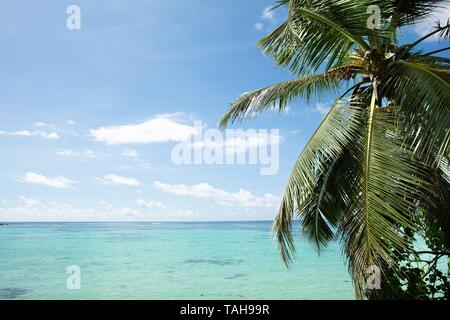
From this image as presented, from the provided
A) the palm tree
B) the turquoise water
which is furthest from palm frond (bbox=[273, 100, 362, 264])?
the turquoise water

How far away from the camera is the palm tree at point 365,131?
4.52 metres

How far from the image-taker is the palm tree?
14.8 feet

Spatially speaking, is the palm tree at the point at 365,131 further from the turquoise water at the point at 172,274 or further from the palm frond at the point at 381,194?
the turquoise water at the point at 172,274

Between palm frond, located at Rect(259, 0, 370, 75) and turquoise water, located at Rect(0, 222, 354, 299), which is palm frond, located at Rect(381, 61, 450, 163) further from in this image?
turquoise water, located at Rect(0, 222, 354, 299)

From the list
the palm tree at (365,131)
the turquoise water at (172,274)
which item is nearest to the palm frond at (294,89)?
the palm tree at (365,131)

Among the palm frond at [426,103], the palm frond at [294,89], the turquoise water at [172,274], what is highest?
the palm frond at [294,89]

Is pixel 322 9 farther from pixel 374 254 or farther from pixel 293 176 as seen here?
pixel 374 254

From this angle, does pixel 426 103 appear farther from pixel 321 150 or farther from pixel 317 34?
pixel 317 34

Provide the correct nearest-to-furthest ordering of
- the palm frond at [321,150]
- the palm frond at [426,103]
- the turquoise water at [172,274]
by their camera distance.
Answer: the palm frond at [426,103]
the palm frond at [321,150]
the turquoise water at [172,274]

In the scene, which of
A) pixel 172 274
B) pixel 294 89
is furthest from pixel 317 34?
pixel 172 274

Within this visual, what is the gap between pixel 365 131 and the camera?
516cm

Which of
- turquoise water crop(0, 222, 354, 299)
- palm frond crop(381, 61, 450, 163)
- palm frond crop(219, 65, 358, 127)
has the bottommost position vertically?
turquoise water crop(0, 222, 354, 299)
